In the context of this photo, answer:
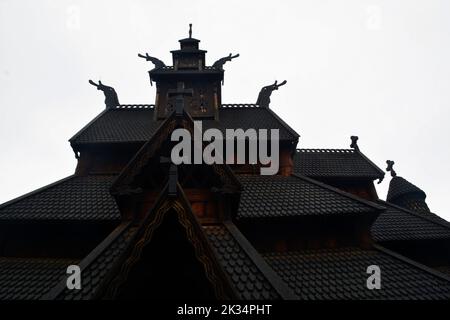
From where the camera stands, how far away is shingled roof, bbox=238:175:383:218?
7324 millimetres

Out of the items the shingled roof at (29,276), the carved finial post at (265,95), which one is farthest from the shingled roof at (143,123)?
the shingled roof at (29,276)

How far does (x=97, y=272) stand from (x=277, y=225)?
451 centimetres

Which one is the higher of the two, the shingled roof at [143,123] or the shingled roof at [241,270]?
the shingled roof at [143,123]

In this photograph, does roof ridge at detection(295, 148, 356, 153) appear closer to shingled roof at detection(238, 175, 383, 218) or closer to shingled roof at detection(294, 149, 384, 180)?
shingled roof at detection(294, 149, 384, 180)

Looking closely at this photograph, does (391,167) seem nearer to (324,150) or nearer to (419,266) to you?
(324,150)

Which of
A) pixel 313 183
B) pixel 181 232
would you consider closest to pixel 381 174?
pixel 313 183

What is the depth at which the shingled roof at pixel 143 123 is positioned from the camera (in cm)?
1060

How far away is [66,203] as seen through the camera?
778 centimetres

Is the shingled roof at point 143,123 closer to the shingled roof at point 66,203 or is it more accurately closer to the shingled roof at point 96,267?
the shingled roof at point 66,203

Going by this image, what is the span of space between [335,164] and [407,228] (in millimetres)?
4460

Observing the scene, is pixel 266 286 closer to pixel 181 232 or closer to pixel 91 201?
pixel 181 232

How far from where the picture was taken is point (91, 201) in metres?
7.90

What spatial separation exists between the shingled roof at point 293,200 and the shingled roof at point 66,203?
141 inches

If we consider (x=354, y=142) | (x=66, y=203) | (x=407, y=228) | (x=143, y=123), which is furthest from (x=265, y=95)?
(x=66, y=203)
